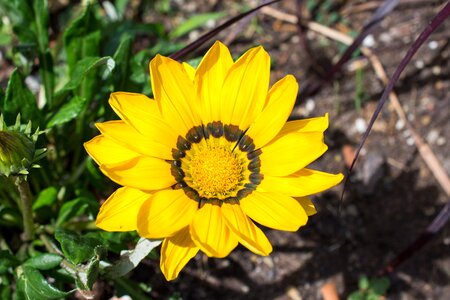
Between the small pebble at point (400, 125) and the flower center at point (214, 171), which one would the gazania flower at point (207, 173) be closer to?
the flower center at point (214, 171)

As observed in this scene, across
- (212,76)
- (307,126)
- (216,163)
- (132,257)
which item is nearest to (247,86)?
(212,76)

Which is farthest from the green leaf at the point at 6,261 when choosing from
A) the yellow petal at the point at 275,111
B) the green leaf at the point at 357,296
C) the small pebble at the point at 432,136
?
the small pebble at the point at 432,136

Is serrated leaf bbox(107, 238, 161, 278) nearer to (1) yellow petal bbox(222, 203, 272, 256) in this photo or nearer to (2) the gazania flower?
(2) the gazania flower

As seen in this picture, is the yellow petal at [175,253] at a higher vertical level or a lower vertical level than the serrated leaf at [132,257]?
higher

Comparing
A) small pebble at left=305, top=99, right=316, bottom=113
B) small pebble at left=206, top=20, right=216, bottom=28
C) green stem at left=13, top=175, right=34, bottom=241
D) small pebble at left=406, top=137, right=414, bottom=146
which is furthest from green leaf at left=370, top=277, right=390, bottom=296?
small pebble at left=206, top=20, right=216, bottom=28

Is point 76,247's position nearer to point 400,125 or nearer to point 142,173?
point 142,173

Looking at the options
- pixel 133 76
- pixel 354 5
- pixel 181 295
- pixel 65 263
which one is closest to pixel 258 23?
pixel 354 5
